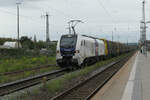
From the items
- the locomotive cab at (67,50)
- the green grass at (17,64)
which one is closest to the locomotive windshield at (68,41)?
the locomotive cab at (67,50)

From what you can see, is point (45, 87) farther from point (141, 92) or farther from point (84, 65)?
point (84, 65)

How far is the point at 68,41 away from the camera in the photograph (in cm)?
1981

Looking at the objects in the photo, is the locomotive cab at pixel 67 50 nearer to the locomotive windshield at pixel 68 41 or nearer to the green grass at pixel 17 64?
the locomotive windshield at pixel 68 41

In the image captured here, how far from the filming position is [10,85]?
12.2 m

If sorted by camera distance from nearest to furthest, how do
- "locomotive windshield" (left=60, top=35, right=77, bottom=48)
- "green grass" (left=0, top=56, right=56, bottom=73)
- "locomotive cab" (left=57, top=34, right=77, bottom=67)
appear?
"locomotive cab" (left=57, top=34, right=77, bottom=67) → "locomotive windshield" (left=60, top=35, right=77, bottom=48) → "green grass" (left=0, top=56, right=56, bottom=73)

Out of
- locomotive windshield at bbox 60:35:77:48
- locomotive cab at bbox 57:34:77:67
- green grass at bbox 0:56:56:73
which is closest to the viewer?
locomotive cab at bbox 57:34:77:67

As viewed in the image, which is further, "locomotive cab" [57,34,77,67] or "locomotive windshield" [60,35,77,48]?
"locomotive windshield" [60,35,77,48]

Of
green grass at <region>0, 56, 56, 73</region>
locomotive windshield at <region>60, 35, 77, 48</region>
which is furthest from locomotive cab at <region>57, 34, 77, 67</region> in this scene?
green grass at <region>0, 56, 56, 73</region>

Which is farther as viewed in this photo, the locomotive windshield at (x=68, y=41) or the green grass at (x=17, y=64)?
the green grass at (x=17, y=64)

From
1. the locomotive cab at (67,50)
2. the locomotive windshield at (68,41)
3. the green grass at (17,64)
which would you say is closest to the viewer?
the locomotive cab at (67,50)

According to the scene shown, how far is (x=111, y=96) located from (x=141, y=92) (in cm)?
134

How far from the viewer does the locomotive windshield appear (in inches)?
768

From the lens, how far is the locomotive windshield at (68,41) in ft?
64.0

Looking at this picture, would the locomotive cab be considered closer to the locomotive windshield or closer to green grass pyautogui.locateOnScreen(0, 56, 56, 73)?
the locomotive windshield
